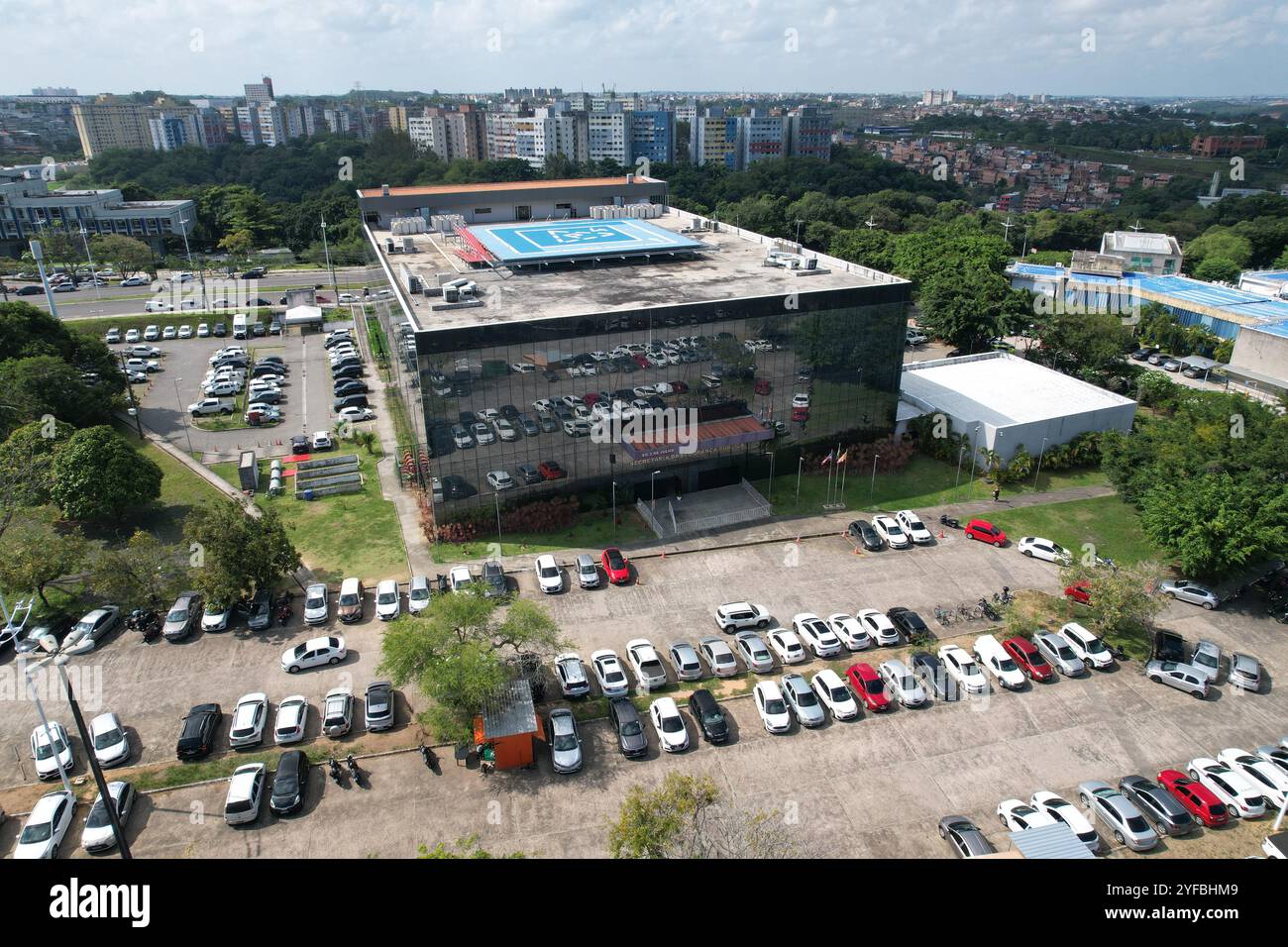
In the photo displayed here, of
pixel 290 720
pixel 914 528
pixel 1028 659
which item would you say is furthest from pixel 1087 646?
pixel 290 720

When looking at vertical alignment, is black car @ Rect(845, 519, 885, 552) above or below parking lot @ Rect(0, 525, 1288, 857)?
above

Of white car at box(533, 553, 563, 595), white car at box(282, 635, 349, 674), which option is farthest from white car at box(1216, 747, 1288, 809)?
white car at box(282, 635, 349, 674)

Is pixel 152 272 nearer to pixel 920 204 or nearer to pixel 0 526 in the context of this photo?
pixel 0 526

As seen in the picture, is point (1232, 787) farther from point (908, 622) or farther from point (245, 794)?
point (245, 794)

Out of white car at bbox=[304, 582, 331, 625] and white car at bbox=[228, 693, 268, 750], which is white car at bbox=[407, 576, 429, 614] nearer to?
white car at bbox=[304, 582, 331, 625]

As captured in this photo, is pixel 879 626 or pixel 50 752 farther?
pixel 879 626

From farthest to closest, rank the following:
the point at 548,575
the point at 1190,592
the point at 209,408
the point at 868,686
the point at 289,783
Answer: the point at 209,408 < the point at 548,575 < the point at 1190,592 < the point at 868,686 < the point at 289,783

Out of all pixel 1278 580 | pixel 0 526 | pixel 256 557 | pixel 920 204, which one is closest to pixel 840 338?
pixel 1278 580

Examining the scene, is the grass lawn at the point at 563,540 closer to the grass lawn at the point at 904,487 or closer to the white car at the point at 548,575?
the white car at the point at 548,575
